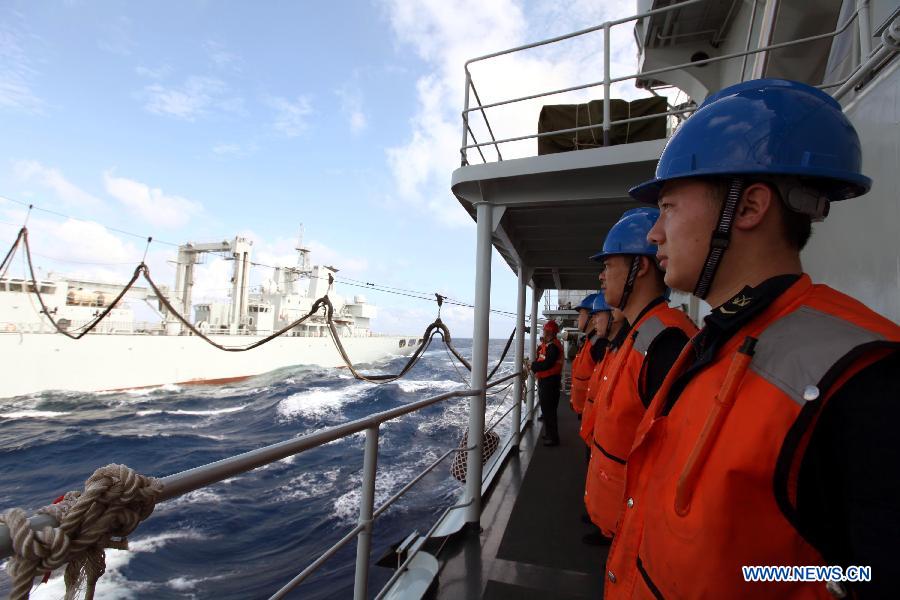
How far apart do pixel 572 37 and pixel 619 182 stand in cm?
115

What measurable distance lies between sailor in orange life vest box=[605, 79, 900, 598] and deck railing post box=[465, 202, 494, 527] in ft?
7.72

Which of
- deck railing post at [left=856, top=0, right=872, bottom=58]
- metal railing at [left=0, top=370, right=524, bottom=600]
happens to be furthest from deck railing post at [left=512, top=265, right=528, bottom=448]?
deck railing post at [left=856, top=0, right=872, bottom=58]

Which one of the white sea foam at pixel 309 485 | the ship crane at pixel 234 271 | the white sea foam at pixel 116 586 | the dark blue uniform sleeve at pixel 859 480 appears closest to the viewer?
the dark blue uniform sleeve at pixel 859 480

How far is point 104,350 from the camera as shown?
1930cm

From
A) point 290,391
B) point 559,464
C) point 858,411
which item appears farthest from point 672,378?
point 290,391

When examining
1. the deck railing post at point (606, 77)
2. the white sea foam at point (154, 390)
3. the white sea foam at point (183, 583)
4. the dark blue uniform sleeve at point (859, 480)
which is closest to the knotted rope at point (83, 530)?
the dark blue uniform sleeve at point (859, 480)

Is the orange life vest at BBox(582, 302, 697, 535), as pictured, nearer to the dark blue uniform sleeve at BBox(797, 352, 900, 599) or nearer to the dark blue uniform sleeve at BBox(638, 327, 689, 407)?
the dark blue uniform sleeve at BBox(638, 327, 689, 407)

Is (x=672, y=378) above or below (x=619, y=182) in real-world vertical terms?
below

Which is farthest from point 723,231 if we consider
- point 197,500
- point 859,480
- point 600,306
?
point 197,500

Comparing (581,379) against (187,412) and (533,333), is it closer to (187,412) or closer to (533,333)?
(533,333)

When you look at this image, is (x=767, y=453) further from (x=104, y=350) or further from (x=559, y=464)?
(x=104, y=350)

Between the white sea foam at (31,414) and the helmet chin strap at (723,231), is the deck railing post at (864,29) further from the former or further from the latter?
the white sea foam at (31,414)

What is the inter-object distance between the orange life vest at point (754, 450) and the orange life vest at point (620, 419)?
922mm

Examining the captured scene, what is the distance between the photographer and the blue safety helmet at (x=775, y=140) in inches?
32.6
